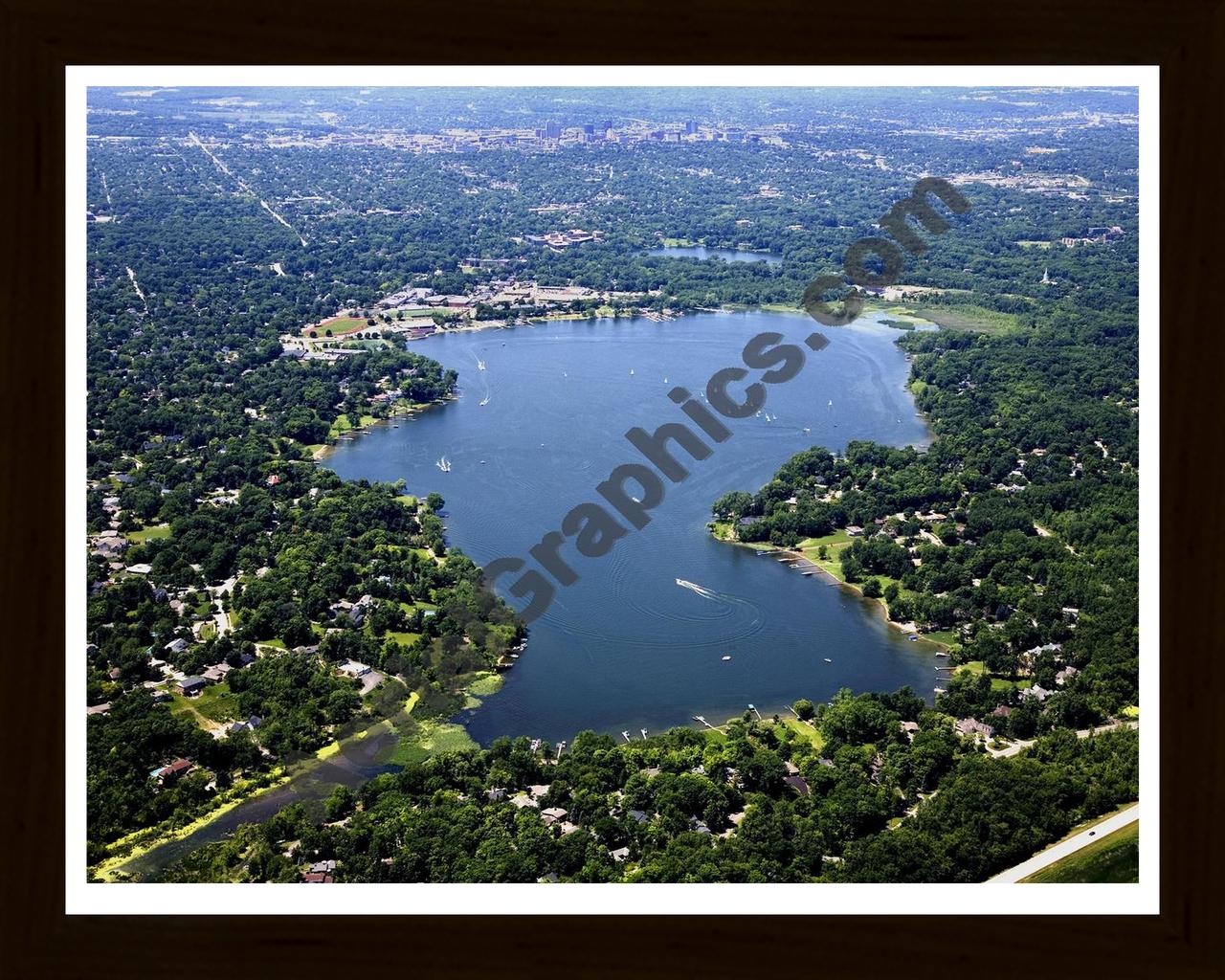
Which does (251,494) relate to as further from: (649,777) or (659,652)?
(649,777)

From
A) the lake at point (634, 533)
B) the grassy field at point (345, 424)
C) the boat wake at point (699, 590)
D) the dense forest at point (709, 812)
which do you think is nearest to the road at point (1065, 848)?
the dense forest at point (709, 812)

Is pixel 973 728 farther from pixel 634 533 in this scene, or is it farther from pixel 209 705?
pixel 209 705

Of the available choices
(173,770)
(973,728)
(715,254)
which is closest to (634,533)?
(973,728)

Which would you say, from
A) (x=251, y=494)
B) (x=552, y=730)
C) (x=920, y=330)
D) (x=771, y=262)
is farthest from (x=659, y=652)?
(x=771, y=262)

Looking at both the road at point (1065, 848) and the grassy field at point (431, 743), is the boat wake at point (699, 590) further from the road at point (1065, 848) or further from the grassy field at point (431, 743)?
the road at point (1065, 848)

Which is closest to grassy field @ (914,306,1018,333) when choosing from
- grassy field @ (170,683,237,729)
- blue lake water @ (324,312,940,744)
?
blue lake water @ (324,312,940,744)
